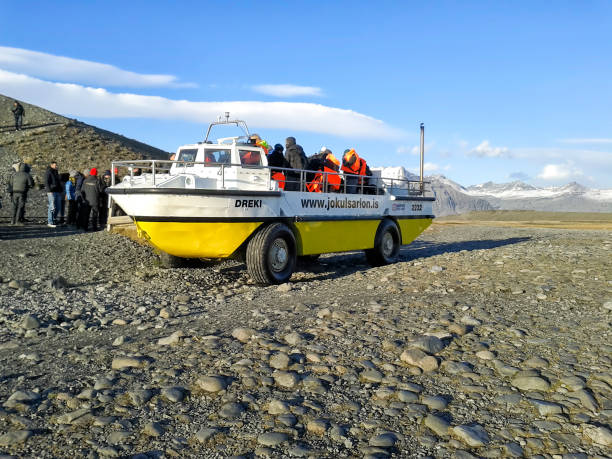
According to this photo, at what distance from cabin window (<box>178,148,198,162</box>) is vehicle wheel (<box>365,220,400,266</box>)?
3.21 m

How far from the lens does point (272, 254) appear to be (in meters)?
6.52

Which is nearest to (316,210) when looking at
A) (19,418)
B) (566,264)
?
(566,264)

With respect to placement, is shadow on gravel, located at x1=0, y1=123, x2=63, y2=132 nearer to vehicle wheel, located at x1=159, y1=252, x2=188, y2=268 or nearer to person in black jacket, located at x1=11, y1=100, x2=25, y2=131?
person in black jacket, located at x1=11, y1=100, x2=25, y2=131

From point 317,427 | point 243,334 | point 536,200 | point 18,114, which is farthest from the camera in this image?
point 536,200

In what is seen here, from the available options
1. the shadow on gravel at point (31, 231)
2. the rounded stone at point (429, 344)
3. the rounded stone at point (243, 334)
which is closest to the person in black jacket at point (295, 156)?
the rounded stone at point (243, 334)

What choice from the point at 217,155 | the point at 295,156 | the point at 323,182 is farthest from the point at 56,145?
the point at 323,182

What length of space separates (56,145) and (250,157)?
22893 mm

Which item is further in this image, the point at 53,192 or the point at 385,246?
the point at 53,192

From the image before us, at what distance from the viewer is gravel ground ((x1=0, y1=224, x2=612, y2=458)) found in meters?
2.34

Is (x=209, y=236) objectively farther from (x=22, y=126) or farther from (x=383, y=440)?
(x=22, y=126)

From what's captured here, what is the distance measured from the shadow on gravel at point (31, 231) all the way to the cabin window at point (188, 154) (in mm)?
3833

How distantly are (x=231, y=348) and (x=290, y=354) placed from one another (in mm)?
413

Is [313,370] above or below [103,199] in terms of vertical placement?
below

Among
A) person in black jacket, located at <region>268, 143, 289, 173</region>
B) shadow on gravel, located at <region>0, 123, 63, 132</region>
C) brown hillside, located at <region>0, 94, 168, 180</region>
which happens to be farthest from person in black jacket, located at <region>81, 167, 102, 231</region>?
shadow on gravel, located at <region>0, 123, 63, 132</region>
